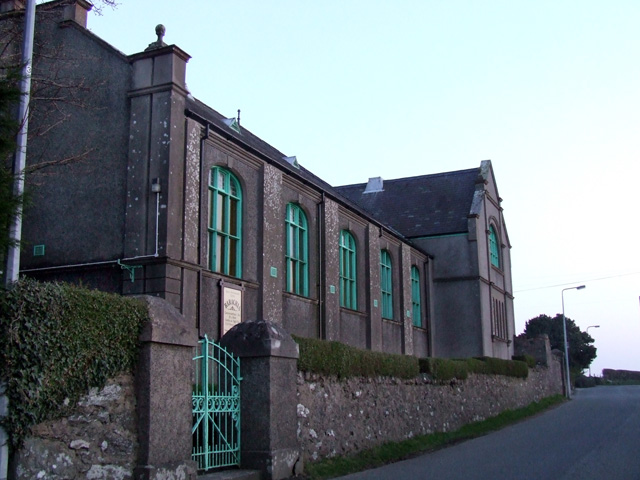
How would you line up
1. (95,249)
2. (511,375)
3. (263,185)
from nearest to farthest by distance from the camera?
(95,249) < (263,185) < (511,375)

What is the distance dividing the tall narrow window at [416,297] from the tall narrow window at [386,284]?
9.66 ft

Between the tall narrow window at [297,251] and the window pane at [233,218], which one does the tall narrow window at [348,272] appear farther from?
the window pane at [233,218]

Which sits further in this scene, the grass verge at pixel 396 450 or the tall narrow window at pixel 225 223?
the tall narrow window at pixel 225 223

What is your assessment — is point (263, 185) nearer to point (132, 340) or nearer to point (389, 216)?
point (132, 340)

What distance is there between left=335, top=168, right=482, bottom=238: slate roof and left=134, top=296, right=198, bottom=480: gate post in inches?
1030

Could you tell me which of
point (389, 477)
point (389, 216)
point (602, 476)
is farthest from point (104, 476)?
point (389, 216)

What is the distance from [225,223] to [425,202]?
69.6 feet

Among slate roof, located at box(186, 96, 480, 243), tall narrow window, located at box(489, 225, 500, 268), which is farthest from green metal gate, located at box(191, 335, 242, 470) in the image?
tall narrow window, located at box(489, 225, 500, 268)

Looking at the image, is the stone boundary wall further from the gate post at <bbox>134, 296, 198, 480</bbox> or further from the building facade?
the building facade

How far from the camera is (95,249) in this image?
16.4 m

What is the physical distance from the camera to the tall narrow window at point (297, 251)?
21719mm

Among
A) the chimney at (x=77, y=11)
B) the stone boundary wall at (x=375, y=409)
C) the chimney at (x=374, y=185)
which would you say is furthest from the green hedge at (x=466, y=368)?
the chimney at (x=374, y=185)

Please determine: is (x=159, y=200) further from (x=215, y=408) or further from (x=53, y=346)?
(x=53, y=346)

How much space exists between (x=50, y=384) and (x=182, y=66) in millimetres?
10504
